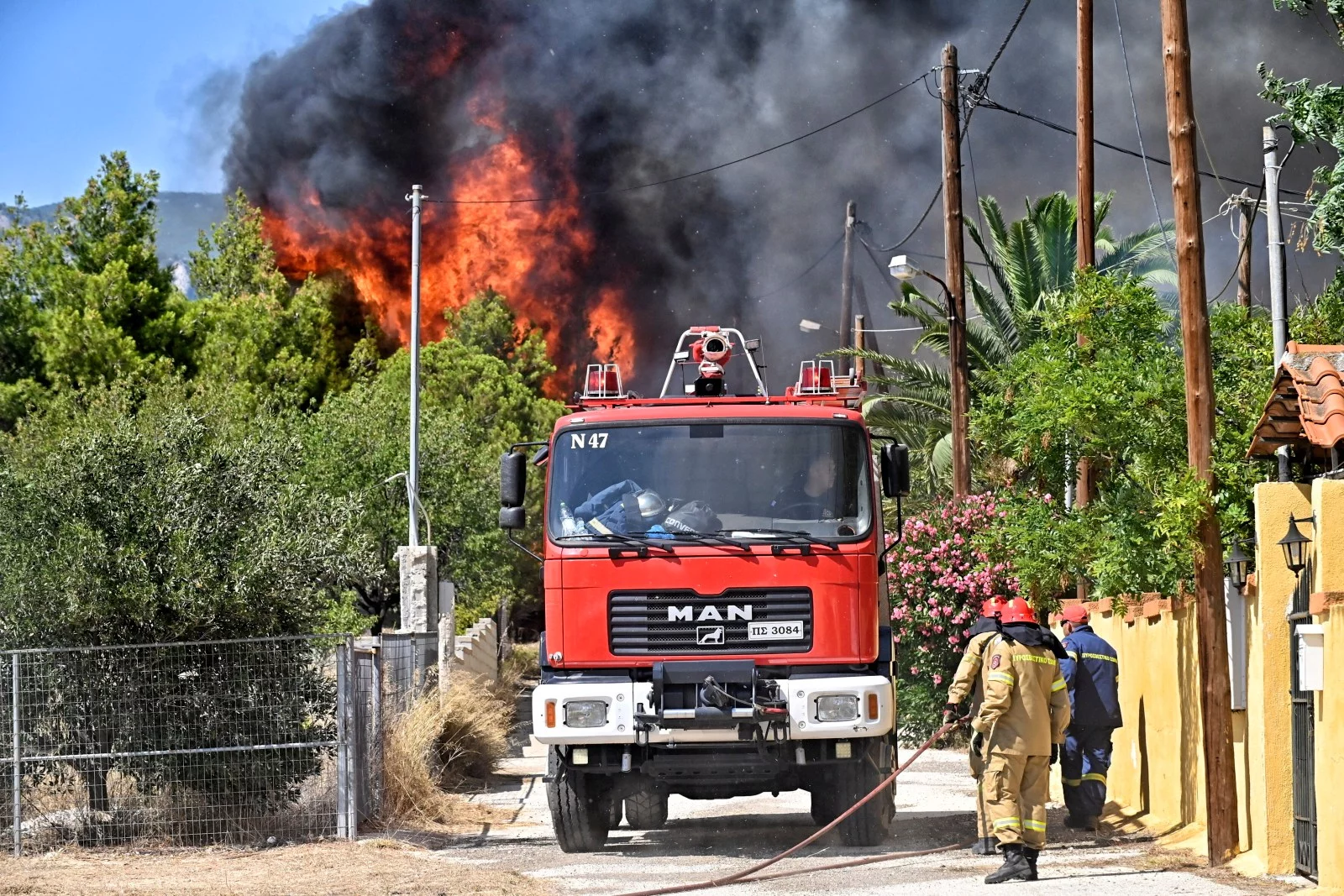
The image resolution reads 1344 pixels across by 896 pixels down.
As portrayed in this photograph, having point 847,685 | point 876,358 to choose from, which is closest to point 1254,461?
point 847,685

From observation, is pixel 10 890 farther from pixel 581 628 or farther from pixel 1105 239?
pixel 1105 239

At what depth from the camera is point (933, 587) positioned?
21.8 meters

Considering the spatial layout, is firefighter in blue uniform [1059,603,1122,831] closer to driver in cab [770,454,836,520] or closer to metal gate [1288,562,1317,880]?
driver in cab [770,454,836,520]

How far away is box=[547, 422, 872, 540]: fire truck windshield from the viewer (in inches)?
456

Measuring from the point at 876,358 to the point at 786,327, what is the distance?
42591mm

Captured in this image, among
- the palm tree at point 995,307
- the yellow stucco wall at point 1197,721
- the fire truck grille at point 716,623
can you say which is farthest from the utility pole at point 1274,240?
the fire truck grille at point 716,623

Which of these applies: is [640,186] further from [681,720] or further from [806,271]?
[681,720]

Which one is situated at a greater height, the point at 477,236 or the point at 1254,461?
the point at 477,236

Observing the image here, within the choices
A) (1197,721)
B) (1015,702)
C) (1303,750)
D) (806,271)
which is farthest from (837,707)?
(806,271)

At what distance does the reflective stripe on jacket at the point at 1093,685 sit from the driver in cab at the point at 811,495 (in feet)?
8.79

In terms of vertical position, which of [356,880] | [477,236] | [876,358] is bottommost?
[356,880]

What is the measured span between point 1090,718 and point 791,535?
10.5ft

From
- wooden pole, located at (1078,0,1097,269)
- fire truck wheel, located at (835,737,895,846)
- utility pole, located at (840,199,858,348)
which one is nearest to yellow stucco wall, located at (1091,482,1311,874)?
fire truck wheel, located at (835,737,895,846)

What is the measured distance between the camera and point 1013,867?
404 inches
